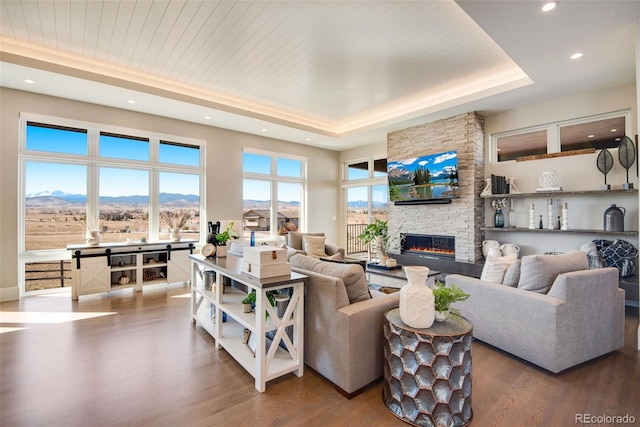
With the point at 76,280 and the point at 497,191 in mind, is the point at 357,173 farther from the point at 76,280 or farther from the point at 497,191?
the point at 76,280

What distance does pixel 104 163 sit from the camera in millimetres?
5172

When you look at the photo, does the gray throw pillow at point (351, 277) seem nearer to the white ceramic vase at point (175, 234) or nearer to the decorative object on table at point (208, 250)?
the decorative object on table at point (208, 250)

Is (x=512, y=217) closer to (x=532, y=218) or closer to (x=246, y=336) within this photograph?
(x=532, y=218)

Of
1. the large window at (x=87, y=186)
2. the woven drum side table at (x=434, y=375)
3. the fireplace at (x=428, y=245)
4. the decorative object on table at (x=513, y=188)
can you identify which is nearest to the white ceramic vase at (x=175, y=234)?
the large window at (x=87, y=186)

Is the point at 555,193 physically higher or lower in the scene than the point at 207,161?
lower

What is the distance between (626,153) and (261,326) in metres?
5.16

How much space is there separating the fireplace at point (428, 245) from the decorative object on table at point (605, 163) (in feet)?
7.41

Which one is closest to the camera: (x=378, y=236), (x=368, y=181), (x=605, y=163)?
(x=605, y=163)

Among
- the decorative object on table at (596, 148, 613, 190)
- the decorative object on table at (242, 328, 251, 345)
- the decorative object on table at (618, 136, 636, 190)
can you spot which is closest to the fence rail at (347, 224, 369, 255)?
the decorative object on table at (596, 148, 613, 190)

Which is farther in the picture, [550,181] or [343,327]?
[550,181]

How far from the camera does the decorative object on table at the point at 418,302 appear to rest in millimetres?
1910

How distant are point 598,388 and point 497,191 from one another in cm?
352

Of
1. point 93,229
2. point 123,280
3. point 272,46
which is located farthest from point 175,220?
point 272,46

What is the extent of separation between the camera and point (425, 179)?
5855mm
